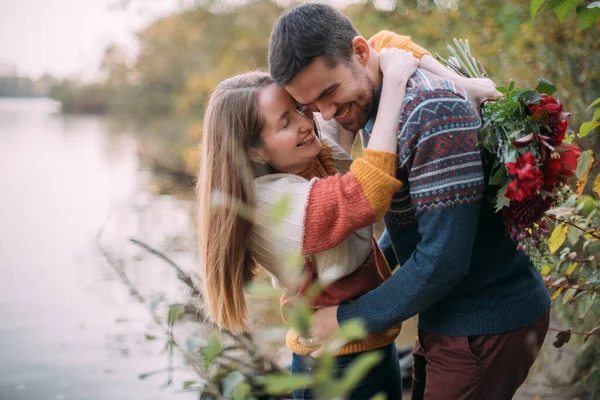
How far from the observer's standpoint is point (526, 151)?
5.16ft

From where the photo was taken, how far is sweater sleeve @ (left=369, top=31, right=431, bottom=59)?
1930 millimetres

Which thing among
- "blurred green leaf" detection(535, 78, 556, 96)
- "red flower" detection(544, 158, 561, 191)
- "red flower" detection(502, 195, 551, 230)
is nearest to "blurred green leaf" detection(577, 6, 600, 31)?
"blurred green leaf" detection(535, 78, 556, 96)

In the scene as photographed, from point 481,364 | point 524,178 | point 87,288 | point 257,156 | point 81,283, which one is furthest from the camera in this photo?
point 81,283

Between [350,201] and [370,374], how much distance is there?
596 millimetres

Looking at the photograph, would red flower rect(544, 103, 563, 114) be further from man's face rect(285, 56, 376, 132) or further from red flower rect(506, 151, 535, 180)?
man's face rect(285, 56, 376, 132)

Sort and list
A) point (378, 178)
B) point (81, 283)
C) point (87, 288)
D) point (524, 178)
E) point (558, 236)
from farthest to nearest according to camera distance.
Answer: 1. point (81, 283)
2. point (87, 288)
3. point (558, 236)
4. point (378, 178)
5. point (524, 178)

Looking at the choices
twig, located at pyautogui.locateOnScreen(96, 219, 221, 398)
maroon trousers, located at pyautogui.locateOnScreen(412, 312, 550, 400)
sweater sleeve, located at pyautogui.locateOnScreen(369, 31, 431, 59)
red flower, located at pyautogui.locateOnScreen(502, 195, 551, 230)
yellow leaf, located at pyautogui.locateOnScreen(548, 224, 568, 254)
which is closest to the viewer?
red flower, located at pyautogui.locateOnScreen(502, 195, 551, 230)

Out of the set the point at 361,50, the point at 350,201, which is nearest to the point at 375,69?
the point at 361,50

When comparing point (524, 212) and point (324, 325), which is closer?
point (524, 212)

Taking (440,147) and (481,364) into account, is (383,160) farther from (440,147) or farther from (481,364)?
(481,364)

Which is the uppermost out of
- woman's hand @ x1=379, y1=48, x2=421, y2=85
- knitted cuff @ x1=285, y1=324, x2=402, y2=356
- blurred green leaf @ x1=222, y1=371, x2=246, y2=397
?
woman's hand @ x1=379, y1=48, x2=421, y2=85

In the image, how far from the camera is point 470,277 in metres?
1.72

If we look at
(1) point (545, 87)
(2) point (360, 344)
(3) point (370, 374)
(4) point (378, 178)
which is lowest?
(3) point (370, 374)

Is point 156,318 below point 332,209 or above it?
below
